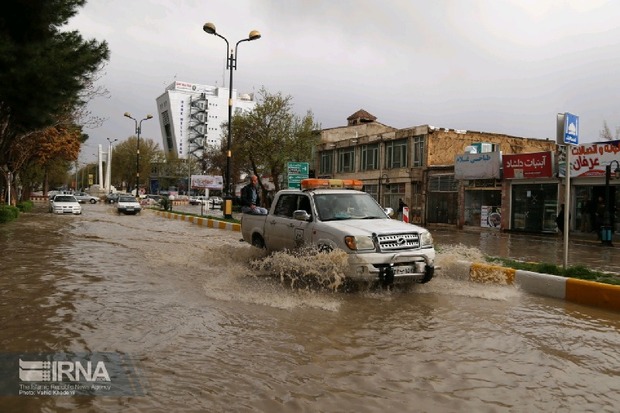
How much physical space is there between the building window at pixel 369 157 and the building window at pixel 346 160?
143 cm

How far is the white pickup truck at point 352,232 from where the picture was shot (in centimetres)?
702

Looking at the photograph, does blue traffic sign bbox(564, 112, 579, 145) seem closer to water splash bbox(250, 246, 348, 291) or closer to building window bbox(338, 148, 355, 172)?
water splash bbox(250, 246, 348, 291)

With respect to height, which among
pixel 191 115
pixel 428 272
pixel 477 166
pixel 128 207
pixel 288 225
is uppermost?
pixel 191 115

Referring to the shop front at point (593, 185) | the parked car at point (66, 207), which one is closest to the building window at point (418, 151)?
the shop front at point (593, 185)

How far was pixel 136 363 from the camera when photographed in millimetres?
4148

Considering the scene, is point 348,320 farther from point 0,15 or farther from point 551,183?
point 551,183

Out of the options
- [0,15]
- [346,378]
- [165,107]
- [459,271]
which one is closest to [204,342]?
[346,378]

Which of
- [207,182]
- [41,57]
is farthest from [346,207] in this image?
[207,182]

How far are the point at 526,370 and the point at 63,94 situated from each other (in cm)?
1331

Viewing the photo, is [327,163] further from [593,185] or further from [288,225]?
[288,225]

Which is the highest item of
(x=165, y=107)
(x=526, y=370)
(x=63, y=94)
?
(x=165, y=107)

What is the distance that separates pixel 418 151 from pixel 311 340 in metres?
30.0

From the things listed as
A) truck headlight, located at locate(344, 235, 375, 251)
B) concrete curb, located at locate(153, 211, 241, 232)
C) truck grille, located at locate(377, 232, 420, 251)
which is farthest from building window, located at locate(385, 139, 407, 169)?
truck headlight, located at locate(344, 235, 375, 251)

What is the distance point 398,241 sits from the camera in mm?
7234
